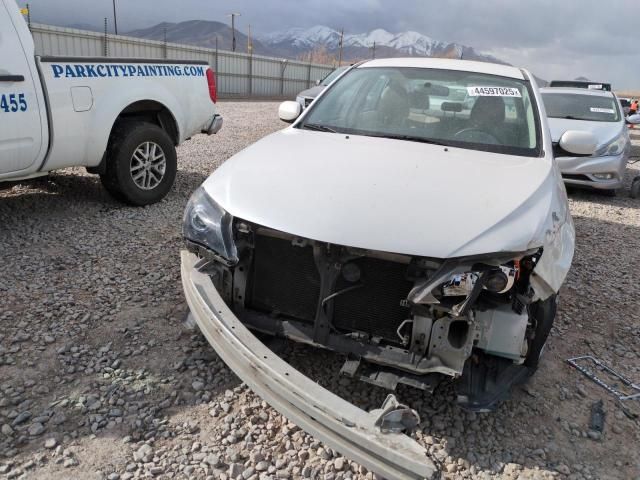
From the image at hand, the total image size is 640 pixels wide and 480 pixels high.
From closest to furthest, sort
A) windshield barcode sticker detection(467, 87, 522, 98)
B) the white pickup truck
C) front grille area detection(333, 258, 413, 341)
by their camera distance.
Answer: front grille area detection(333, 258, 413, 341) → windshield barcode sticker detection(467, 87, 522, 98) → the white pickup truck

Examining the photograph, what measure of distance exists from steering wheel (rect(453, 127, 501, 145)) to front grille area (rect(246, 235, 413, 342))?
1.44 meters

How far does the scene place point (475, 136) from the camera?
3498 mm

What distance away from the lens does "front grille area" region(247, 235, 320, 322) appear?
2598 millimetres

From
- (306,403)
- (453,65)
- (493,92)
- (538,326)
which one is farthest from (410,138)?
(306,403)

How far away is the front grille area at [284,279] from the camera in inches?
102

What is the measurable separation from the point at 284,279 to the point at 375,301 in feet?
1.56

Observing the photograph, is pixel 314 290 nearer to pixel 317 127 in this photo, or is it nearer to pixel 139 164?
pixel 317 127

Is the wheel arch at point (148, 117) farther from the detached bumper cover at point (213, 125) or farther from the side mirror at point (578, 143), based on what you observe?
the side mirror at point (578, 143)

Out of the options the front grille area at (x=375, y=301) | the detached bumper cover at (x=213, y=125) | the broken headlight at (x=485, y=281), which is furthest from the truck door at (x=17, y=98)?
the broken headlight at (x=485, y=281)

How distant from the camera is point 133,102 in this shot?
5270 millimetres

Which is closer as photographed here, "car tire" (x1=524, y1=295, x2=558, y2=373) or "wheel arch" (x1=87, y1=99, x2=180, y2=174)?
"car tire" (x1=524, y1=295, x2=558, y2=373)

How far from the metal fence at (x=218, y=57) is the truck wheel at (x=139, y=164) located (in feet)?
53.1

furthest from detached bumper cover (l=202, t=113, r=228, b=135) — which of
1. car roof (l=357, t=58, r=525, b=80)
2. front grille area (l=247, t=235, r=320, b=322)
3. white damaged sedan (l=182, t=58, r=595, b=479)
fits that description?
front grille area (l=247, t=235, r=320, b=322)

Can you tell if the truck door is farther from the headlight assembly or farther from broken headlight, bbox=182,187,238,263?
the headlight assembly
